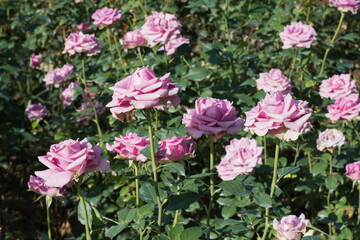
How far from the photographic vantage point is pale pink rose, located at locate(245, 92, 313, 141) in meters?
1.24

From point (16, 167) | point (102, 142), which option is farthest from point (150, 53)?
point (16, 167)

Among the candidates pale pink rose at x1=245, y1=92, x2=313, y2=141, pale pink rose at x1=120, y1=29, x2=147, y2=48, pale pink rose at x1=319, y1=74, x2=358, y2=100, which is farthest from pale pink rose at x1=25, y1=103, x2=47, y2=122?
pale pink rose at x1=245, y1=92, x2=313, y2=141

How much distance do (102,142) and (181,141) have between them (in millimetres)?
1052

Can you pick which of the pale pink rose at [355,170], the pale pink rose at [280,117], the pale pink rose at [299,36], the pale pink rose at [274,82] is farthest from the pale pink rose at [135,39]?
the pale pink rose at [355,170]

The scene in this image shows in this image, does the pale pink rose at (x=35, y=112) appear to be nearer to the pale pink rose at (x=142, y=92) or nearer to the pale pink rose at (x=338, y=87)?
the pale pink rose at (x=338, y=87)

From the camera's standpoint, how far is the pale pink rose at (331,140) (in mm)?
2115

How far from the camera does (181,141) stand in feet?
4.49

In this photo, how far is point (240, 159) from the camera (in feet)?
5.99

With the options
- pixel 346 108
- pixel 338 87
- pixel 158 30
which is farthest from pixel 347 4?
pixel 158 30

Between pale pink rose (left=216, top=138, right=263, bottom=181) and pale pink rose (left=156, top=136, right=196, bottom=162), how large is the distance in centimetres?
46

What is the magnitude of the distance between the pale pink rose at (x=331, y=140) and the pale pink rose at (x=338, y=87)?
253 millimetres

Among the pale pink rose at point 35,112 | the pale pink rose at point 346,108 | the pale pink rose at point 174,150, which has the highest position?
the pale pink rose at point 174,150

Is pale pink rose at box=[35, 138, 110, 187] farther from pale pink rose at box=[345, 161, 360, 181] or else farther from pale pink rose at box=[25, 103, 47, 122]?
pale pink rose at box=[25, 103, 47, 122]

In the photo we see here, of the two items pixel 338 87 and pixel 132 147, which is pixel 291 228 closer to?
pixel 132 147
